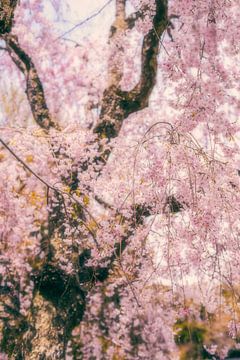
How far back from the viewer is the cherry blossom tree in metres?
3.42

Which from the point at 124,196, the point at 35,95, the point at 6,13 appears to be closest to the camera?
the point at 6,13

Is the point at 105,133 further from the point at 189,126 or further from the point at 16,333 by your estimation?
the point at 16,333

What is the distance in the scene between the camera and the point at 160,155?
3.89m

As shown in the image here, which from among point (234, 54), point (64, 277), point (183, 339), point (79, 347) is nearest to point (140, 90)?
point (234, 54)

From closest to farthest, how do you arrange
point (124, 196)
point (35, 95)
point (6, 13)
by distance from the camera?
point (6, 13) < point (124, 196) < point (35, 95)

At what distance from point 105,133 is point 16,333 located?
3388mm

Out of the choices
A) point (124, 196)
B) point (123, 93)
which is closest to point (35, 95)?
point (123, 93)

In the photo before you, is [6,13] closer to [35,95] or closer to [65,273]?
[35,95]

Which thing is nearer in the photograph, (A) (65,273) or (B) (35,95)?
(A) (65,273)

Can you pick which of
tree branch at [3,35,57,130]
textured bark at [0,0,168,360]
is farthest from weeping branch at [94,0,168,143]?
tree branch at [3,35,57,130]

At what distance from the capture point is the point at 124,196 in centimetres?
492

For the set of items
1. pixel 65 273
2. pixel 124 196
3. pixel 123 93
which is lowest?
pixel 65 273

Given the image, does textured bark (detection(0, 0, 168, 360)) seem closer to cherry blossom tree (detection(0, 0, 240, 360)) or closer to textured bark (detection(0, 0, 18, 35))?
cherry blossom tree (detection(0, 0, 240, 360))

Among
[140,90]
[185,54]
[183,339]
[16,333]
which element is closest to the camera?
[185,54]
